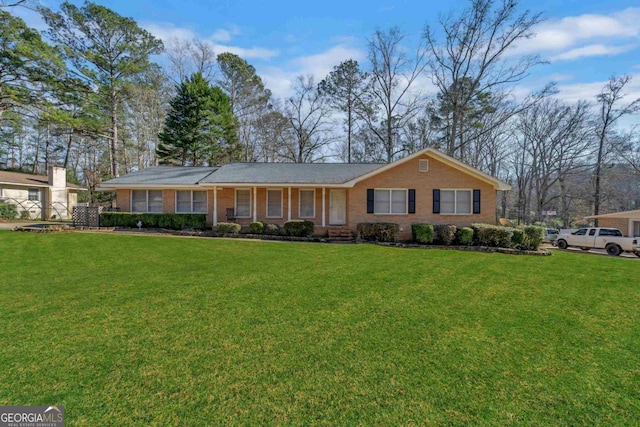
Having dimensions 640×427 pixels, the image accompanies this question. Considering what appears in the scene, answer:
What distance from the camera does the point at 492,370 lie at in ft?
10.7

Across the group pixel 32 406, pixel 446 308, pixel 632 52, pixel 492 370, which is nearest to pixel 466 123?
pixel 632 52

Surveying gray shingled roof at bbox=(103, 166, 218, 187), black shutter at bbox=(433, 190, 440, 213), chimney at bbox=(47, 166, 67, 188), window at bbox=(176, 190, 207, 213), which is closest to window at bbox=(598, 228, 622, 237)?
black shutter at bbox=(433, 190, 440, 213)

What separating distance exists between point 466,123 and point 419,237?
17.9 metres

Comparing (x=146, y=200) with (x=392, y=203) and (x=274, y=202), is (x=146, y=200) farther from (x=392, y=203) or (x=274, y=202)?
(x=392, y=203)

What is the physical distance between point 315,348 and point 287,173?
15.4 m

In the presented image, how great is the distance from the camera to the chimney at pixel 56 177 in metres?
25.5

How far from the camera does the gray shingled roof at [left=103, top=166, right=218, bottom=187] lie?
17.9 m

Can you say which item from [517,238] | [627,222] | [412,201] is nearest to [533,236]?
[517,238]

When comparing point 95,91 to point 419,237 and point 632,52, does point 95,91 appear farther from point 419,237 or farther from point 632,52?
point 632,52

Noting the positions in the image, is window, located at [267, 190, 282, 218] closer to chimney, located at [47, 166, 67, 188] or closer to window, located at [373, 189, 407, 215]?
window, located at [373, 189, 407, 215]

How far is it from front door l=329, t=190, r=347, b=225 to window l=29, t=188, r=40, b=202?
2486 centimetres

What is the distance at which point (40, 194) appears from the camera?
24891 mm

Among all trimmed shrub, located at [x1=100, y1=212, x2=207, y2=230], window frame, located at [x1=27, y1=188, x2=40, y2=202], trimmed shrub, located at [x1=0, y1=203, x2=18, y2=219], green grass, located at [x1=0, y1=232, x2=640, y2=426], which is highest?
window frame, located at [x1=27, y1=188, x2=40, y2=202]

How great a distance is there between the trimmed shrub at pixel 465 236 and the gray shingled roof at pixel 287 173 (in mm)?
6410
